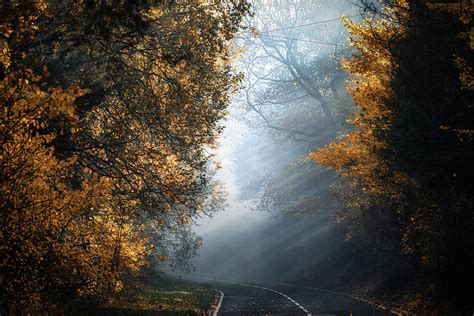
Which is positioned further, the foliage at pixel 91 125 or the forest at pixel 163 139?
the forest at pixel 163 139

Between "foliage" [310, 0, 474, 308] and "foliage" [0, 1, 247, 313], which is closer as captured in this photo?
"foliage" [0, 1, 247, 313]

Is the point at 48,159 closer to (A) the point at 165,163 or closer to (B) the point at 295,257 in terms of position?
(A) the point at 165,163

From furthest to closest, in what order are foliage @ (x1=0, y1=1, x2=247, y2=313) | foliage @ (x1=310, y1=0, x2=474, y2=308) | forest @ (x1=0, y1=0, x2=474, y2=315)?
foliage @ (x1=310, y1=0, x2=474, y2=308)
forest @ (x1=0, y1=0, x2=474, y2=315)
foliage @ (x1=0, y1=1, x2=247, y2=313)

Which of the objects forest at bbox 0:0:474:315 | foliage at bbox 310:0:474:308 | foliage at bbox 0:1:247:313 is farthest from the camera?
foliage at bbox 310:0:474:308

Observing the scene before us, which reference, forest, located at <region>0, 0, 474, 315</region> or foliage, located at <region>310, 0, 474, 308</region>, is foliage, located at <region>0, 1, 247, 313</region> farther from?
foliage, located at <region>310, 0, 474, 308</region>

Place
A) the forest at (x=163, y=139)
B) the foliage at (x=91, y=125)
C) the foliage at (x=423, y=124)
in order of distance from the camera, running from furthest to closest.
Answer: the foliage at (x=423, y=124), the forest at (x=163, y=139), the foliage at (x=91, y=125)

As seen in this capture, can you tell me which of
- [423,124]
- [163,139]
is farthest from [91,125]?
[423,124]

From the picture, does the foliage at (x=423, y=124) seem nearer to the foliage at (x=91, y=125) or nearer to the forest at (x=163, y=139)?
the forest at (x=163, y=139)

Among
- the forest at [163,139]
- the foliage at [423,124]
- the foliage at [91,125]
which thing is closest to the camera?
the foliage at [91,125]

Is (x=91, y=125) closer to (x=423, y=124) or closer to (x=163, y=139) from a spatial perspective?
(x=163, y=139)

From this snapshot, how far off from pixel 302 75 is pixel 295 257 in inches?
712

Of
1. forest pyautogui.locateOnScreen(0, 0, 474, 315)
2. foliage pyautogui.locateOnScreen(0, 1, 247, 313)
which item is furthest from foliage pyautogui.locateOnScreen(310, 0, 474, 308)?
foliage pyautogui.locateOnScreen(0, 1, 247, 313)

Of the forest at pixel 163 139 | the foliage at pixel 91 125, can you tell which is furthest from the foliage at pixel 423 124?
the foliage at pixel 91 125

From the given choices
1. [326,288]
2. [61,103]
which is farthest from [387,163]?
[326,288]
